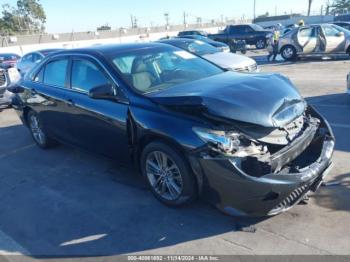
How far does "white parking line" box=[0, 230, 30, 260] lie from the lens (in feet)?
11.7

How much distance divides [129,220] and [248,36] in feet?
82.9

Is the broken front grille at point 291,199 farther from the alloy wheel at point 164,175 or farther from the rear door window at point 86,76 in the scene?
the rear door window at point 86,76

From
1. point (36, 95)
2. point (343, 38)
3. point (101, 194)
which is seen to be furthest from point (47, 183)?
point (343, 38)

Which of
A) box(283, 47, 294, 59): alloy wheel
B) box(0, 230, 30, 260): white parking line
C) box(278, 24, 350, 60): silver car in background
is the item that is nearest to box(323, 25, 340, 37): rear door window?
box(278, 24, 350, 60): silver car in background

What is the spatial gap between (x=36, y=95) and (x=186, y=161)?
3.51m

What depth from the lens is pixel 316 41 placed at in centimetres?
1650

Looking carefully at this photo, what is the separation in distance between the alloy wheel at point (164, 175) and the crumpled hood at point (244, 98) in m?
0.60

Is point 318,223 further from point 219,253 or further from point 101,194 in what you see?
point 101,194

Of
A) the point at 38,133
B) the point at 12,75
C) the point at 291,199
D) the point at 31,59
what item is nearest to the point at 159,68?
Result: the point at 291,199

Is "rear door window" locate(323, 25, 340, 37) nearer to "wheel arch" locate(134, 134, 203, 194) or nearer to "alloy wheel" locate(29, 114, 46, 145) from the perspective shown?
"alloy wheel" locate(29, 114, 46, 145)

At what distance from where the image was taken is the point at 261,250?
3.25 meters

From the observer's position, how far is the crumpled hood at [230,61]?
9.34 m

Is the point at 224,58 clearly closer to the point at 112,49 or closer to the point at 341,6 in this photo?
the point at 112,49

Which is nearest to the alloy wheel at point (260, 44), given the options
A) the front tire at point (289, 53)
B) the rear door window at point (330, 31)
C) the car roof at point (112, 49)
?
the front tire at point (289, 53)
